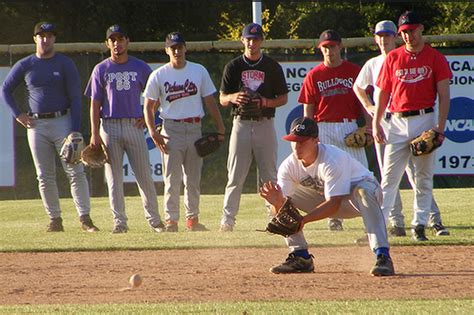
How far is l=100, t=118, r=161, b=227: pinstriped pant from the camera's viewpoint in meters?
11.5

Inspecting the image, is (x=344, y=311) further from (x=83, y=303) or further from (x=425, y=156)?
(x=425, y=156)

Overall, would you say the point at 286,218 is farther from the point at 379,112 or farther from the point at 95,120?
the point at 95,120

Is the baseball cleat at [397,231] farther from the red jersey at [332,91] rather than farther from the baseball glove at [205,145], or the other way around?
the baseball glove at [205,145]

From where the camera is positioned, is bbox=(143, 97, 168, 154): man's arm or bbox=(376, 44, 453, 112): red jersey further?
bbox=(143, 97, 168, 154): man's arm

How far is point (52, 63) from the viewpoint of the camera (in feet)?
38.6

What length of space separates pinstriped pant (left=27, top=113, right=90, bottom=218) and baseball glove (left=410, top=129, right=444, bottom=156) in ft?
12.4

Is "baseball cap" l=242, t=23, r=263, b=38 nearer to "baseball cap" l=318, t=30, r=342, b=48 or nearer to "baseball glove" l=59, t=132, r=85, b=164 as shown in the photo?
"baseball cap" l=318, t=30, r=342, b=48

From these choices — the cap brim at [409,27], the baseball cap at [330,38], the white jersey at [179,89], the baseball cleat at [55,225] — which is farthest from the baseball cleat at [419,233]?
the baseball cleat at [55,225]

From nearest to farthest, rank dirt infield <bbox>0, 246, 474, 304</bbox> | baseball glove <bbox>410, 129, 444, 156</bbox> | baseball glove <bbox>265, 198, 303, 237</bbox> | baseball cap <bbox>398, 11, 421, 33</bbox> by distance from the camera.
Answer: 1. dirt infield <bbox>0, 246, 474, 304</bbox>
2. baseball glove <bbox>265, 198, 303, 237</bbox>
3. baseball glove <bbox>410, 129, 444, 156</bbox>
4. baseball cap <bbox>398, 11, 421, 33</bbox>

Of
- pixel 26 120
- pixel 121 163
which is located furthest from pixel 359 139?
pixel 26 120

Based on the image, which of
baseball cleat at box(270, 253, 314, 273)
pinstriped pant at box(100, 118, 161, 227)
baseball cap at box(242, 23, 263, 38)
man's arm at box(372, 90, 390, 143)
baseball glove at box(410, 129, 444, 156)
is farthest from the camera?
pinstriped pant at box(100, 118, 161, 227)

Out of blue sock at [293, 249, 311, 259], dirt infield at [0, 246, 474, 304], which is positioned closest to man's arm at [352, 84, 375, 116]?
dirt infield at [0, 246, 474, 304]

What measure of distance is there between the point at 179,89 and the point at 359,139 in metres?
1.96

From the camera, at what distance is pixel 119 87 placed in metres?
11.4
